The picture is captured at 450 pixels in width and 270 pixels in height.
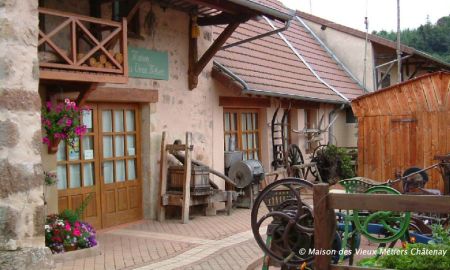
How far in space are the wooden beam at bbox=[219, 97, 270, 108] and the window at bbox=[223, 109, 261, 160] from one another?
21 centimetres

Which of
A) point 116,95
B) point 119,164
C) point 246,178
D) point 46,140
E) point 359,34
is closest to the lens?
point 46,140

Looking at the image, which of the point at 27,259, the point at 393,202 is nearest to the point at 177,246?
the point at 27,259

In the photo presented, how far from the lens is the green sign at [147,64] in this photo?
361 inches

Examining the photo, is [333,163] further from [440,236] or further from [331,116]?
[440,236]

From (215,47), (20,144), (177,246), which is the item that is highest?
(215,47)

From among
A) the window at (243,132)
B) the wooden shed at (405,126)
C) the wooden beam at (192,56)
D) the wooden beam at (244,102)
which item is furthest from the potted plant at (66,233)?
the wooden shed at (405,126)

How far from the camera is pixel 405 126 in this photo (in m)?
11.2

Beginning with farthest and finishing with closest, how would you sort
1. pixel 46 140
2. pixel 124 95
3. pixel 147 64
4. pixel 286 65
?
pixel 286 65 → pixel 147 64 → pixel 124 95 → pixel 46 140

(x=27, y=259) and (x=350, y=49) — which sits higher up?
(x=350, y=49)

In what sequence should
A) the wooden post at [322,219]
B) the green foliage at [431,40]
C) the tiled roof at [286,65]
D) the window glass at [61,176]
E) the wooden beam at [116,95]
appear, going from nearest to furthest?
1. the wooden post at [322,219]
2. the wooden beam at [116,95]
3. the window glass at [61,176]
4. the tiled roof at [286,65]
5. the green foliage at [431,40]

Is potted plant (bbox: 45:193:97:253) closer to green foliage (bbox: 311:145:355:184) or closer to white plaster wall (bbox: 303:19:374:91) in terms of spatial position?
green foliage (bbox: 311:145:355:184)

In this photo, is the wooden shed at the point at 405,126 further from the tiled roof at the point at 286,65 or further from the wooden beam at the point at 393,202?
the wooden beam at the point at 393,202

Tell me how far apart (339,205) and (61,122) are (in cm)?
444

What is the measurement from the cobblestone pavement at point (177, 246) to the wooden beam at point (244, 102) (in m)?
2.66
